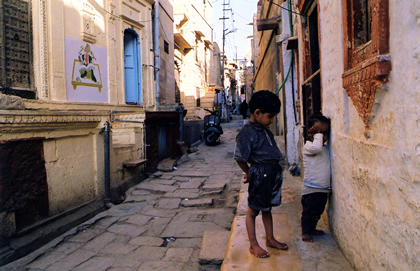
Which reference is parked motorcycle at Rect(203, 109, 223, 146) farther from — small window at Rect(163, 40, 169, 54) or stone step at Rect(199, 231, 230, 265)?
stone step at Rect(199, 231, 230, 265)

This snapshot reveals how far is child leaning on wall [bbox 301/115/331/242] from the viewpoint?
2.87 meters

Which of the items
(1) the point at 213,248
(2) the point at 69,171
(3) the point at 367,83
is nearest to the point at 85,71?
(2) the point at 69,171

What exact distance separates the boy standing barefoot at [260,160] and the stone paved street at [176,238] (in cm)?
32

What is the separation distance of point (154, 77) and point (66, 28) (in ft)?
14.3

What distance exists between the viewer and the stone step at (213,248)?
311 centimetres

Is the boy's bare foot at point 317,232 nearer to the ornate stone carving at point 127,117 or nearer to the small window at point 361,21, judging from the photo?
the small window at point 361,21

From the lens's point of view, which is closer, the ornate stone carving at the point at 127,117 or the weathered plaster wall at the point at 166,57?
the ornate stone carving at the point at 127,117

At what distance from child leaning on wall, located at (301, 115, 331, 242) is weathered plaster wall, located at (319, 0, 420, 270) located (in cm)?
15

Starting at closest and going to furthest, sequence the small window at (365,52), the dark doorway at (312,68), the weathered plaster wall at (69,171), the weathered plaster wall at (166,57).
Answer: the small window at (365,52) < the dark doorway at (312,68) < the weathered plaster wall at (69,171) < the weathered plaster wall at (166,57)

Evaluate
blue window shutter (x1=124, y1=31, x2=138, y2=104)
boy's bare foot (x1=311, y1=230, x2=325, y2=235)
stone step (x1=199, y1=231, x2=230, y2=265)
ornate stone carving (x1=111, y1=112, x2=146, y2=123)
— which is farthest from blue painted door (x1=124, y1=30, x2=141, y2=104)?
boy's bare foot (x1=311, y1=230, x2=325, y2=235)

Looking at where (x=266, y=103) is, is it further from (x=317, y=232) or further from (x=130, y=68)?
(x=130, y=68)

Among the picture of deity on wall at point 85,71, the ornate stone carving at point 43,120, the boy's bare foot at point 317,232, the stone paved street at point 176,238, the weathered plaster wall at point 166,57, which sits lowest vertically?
the stone paved street at point 176,238

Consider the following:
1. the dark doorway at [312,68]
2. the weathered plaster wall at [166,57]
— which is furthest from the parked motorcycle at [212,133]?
the dark doorway at [312,68]

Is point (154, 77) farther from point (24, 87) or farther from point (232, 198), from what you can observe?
point (232, 198)
